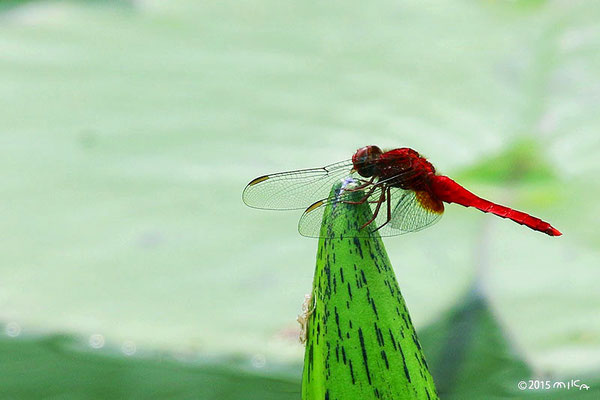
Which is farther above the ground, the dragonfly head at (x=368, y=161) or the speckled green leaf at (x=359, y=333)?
the dragonfly head at (x=368, y=161)

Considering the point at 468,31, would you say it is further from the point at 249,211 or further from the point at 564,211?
the point at 249,211

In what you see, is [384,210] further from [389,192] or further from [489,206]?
[489,206]

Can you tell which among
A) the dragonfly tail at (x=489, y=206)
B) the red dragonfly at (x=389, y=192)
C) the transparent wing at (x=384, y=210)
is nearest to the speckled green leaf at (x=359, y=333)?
the transparent wing at (x=384, y=210)

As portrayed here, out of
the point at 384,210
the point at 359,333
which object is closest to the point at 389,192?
the point at 384,210

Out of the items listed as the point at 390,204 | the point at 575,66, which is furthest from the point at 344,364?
the point at 575,66

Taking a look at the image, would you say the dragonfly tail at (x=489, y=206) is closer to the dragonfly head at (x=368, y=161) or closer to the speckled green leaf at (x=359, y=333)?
the dragonfly head at (x=368, y=161)

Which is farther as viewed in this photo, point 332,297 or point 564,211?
point 564,211
